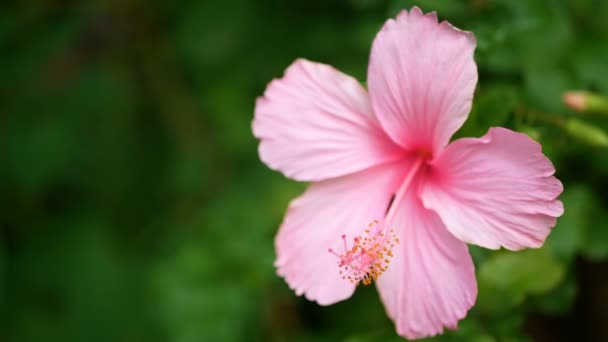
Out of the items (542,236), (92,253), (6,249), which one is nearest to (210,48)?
(92,253)

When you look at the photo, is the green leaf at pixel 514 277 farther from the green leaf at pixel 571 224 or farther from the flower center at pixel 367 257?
the flower center at pixel 367 257

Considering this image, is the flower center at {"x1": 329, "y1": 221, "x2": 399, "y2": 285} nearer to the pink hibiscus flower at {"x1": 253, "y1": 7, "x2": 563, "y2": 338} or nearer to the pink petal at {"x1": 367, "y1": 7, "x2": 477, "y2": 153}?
the pink hibiscus flower at {"x1": 253, "y1": 7, "x2": 563, "y2": 338}

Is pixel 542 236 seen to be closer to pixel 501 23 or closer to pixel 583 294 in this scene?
pixel 501 23

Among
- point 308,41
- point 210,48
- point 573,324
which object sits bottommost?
point 573,324

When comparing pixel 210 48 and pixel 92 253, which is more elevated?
pixel 210 48

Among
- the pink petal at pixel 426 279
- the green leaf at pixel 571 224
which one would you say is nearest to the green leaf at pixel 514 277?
A: the green leaf at pixel 571 224

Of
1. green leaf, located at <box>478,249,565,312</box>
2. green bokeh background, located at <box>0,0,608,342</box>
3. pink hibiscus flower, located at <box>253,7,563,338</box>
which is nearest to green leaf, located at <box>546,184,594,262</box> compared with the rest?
green leaf, located at <box>478,249,565,312</box>
